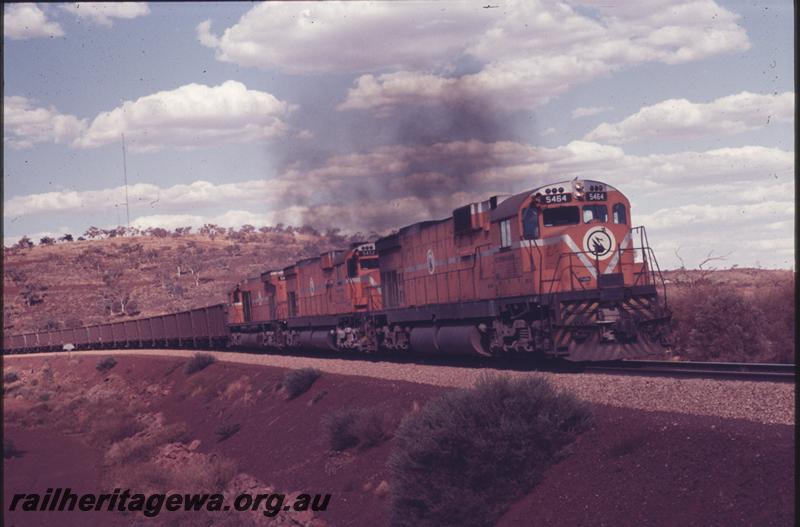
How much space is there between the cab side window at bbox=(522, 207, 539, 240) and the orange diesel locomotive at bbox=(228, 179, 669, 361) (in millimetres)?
23

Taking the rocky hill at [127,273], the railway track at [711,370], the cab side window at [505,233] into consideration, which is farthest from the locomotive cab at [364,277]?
the rocky hill at [127,273]

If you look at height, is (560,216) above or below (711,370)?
above

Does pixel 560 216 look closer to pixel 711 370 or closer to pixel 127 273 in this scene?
pixel 711 370

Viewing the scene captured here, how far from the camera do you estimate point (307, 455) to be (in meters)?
18.2

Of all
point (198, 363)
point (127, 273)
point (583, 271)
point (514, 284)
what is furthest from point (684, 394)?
point (127, 273)

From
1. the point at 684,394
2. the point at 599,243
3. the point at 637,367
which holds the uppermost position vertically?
the point at 599,243

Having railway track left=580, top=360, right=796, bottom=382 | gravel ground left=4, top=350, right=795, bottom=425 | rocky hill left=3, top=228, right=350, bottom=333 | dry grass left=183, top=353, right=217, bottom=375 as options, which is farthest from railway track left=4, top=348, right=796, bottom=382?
rocky hill left=3, top=228, right=350, bottom=333

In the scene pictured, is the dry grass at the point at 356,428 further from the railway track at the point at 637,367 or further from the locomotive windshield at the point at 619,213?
the locomotive windshield at the point at 619,213

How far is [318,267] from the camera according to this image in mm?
35875

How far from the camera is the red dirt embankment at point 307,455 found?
29.3ft

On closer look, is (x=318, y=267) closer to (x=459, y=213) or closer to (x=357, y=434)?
(x=459, y=213)

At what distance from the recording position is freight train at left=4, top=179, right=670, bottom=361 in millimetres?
18266

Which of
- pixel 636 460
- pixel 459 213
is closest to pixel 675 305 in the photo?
pixel 459 213

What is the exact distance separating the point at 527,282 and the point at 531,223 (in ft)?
4.39
